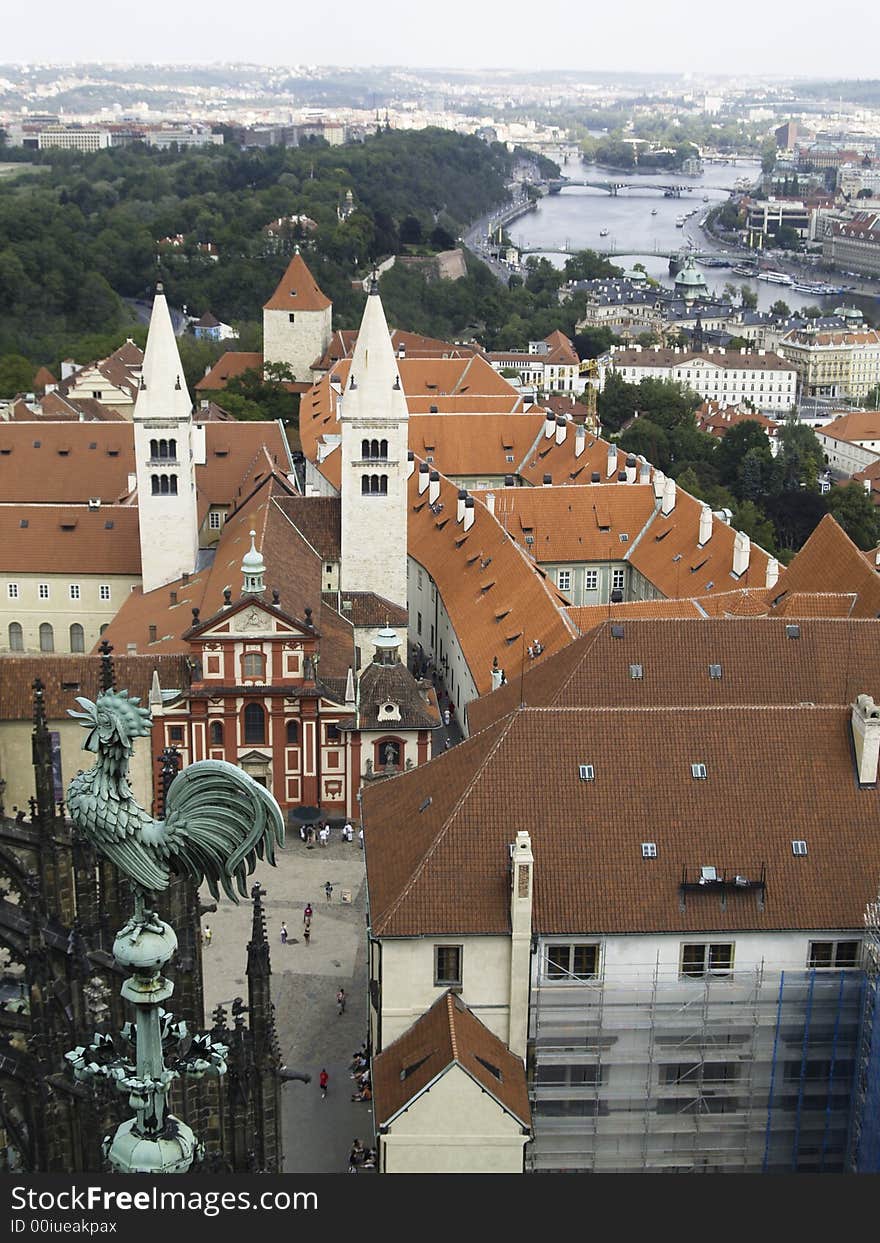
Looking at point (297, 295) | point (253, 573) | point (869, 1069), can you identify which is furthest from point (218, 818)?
point (297, 295)

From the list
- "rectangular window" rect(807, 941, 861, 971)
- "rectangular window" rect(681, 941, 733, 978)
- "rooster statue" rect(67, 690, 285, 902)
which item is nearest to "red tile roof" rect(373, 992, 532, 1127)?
"rectangular window" rect(681, 941, 733, 978)

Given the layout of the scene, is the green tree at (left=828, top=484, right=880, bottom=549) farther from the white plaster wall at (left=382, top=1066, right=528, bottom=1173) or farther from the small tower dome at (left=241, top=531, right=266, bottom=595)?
the white plaster wall at (left=382, top=1066, right=528, bottom=1173)

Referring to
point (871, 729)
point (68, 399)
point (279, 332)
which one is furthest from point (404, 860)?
point (279, 332)

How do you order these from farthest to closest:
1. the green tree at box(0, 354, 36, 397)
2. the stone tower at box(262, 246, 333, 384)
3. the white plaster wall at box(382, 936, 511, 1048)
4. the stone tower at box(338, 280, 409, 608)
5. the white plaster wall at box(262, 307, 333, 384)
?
1. the white plaster wall at box(262, 307, 333, 384)
2. the stone tower at box(262, 246, 333, 384)
3. the green tree at box(0, 354, 36, 397)
4. the stone tower at box(338, 280, 409, 608)
5. the white plaster wall at box(382, 936, 511, 1048)

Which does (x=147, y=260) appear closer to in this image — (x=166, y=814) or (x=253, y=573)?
(x=253, y=573)

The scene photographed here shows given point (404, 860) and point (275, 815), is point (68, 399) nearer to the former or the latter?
point (404, 860)

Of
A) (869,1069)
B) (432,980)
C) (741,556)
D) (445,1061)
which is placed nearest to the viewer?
(445,1061)
